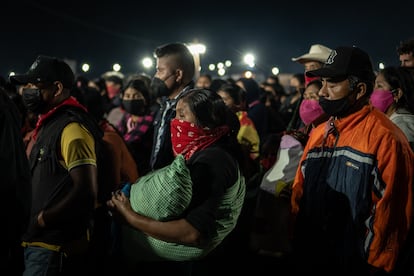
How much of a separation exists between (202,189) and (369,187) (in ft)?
3.99

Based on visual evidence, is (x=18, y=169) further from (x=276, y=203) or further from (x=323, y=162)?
(x=276, y=203)

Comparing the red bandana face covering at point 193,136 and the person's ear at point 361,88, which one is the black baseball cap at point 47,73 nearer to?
the red bandana face covering at point 193,136

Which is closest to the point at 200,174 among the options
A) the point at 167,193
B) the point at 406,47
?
the point at 167,193

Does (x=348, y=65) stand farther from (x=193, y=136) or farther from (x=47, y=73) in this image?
(x=47, y=73)

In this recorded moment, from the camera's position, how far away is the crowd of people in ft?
9.99

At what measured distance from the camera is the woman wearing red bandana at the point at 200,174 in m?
3.06

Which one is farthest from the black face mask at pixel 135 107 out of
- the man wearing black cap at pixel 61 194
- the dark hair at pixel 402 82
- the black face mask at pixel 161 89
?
the dark hair at pixel 402 82

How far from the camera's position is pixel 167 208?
299cm

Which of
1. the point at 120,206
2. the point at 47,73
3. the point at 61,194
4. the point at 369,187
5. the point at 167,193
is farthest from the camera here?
the point at 47,73

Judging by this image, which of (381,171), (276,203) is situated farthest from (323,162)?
(276,203)

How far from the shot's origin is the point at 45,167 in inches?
145

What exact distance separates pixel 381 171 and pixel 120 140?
8.90 ft

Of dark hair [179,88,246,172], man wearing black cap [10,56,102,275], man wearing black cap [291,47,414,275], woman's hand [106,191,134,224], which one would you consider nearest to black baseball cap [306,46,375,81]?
man wearing black cap [291,47,414,275]

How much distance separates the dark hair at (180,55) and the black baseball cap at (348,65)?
1576 mm
